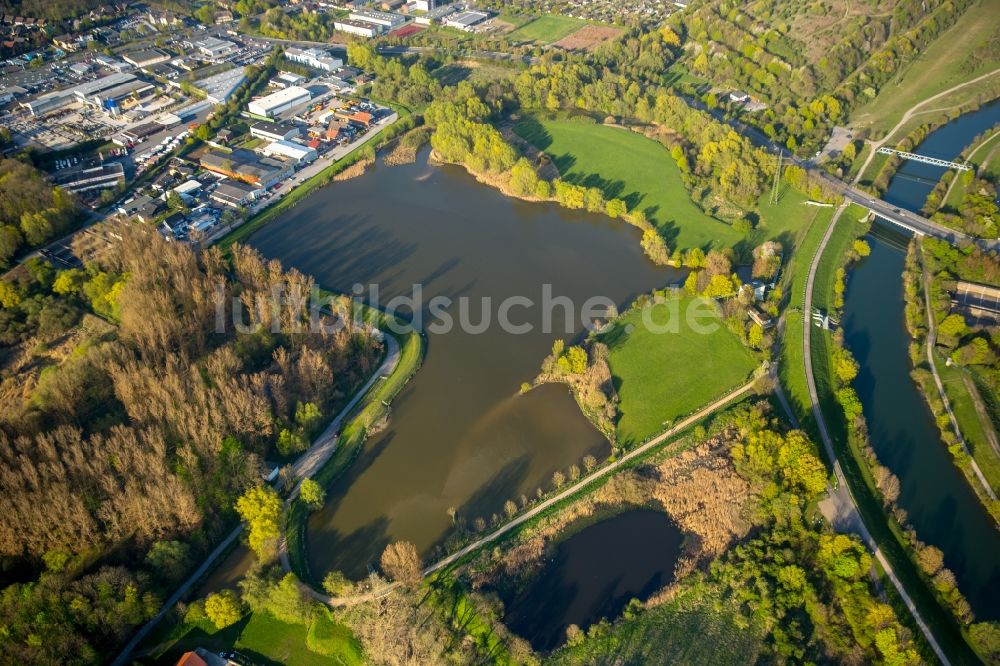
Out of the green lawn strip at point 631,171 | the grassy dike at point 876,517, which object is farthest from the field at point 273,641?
the green lawn strip at point 631,171

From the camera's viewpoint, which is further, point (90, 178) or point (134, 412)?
point (90, 178)

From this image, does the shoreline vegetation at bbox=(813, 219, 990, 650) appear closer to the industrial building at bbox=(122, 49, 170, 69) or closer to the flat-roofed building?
the flat-roofed building

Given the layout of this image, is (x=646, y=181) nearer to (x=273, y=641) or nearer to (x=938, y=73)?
(x=938, y=73)

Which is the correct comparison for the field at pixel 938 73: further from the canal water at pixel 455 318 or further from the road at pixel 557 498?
the road at pixel 557 498

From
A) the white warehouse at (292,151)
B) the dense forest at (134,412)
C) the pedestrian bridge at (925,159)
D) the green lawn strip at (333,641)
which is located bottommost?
the green lawn strip at (333,641)


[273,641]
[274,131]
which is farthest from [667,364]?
[274,131]

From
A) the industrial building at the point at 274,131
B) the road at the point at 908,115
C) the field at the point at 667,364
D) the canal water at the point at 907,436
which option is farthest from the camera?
the industrial building at the point at 274,131
